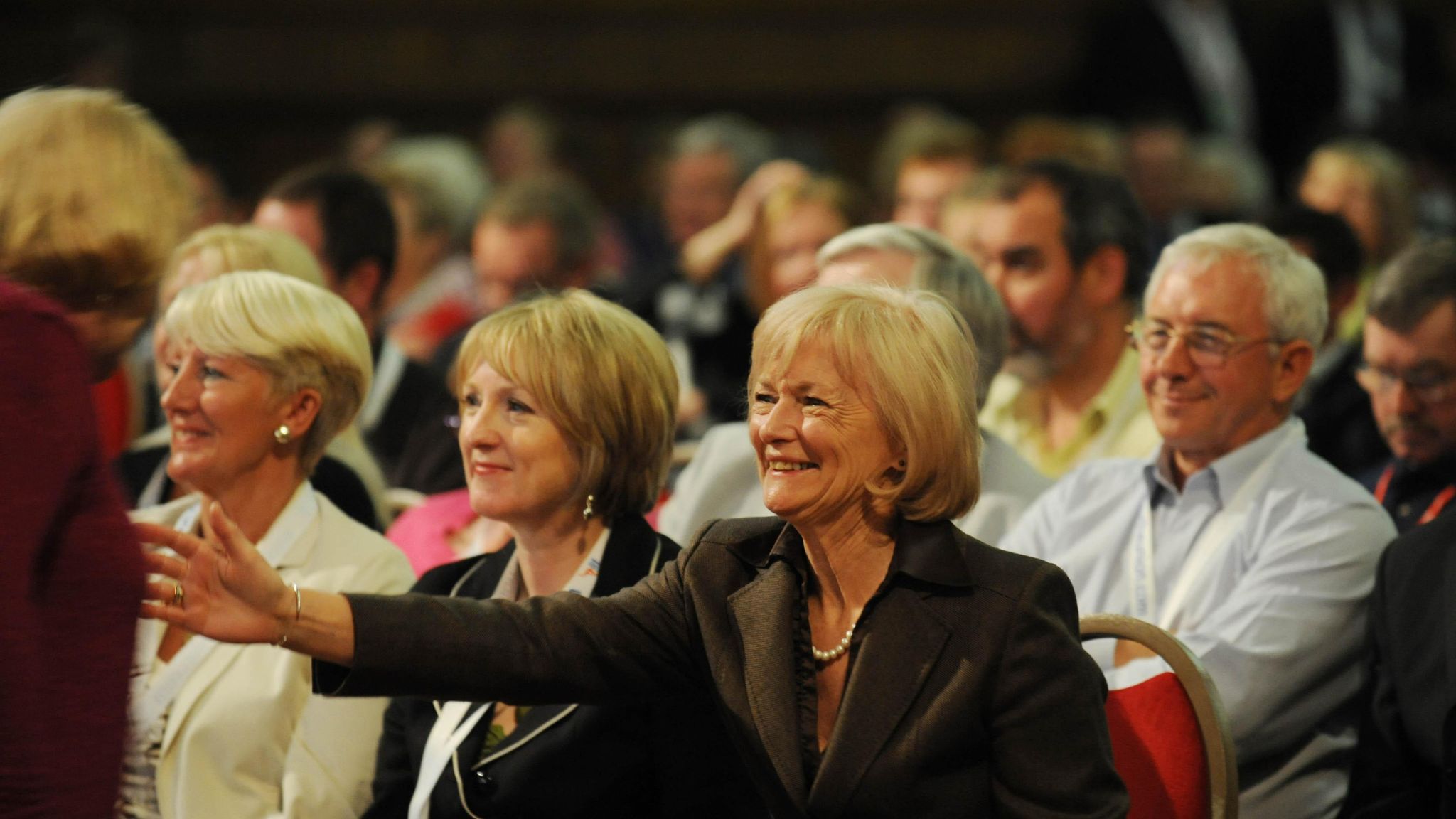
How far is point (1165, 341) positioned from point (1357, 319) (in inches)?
82.6

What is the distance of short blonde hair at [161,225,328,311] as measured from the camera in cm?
A: 360

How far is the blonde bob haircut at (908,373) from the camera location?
224 centimetres

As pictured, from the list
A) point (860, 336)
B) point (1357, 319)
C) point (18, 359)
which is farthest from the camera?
point (1357, 319)

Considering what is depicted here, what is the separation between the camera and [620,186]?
1027 cm

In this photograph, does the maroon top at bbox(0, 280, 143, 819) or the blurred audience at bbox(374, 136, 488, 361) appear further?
the blurred audience at bbox(374, 136, 488, 361)

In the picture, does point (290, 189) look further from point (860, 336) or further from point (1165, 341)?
point (860, 336)

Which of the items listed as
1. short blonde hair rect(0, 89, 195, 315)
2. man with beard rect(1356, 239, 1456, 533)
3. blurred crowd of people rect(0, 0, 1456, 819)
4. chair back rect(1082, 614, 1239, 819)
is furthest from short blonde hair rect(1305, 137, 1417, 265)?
short blonde hair rect(0, 89, 195, 315)

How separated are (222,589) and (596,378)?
878 mm

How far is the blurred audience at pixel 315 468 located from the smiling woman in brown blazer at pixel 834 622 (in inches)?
46.6

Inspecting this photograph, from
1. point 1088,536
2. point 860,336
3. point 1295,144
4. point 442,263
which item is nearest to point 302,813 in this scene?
point 860,336

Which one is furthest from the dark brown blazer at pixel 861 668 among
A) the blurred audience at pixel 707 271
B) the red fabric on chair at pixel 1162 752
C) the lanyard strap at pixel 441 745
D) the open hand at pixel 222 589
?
the blurred audience at pixel 707 271

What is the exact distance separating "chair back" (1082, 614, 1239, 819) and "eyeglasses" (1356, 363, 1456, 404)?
1292 mm

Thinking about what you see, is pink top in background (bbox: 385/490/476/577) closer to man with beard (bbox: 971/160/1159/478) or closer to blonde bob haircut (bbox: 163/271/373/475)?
blonde bob haircut (bbox: 163/271/373/475)

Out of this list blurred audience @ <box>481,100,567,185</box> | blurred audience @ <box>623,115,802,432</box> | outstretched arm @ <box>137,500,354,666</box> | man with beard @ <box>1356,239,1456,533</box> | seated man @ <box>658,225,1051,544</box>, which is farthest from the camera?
blurred audience @ <box>481,100,567,185</box>
